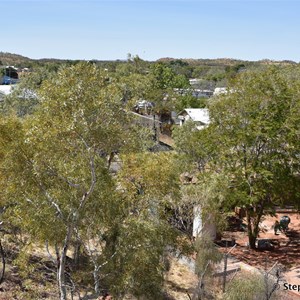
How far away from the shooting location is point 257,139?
1733cm

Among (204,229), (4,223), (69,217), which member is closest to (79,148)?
(69,217)

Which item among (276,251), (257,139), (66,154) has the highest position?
(257,139)

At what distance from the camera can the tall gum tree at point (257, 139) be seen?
17.2 m

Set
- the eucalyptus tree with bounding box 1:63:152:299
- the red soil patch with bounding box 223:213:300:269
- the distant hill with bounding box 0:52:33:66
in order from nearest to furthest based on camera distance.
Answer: the eucalyptus tree with bounding box 1:63:152:299
the red soil patch with bounding box 223:213:300:269
the distant hill with bounding box 0:52:33:66

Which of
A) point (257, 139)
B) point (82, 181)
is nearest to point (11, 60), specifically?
point (257, 139)

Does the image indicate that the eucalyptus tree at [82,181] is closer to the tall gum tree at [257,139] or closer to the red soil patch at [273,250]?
the tall gum tree at [257,139]

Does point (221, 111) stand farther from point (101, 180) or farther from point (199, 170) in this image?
point (101, 180)

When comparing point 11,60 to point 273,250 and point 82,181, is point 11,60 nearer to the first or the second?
point 273,250

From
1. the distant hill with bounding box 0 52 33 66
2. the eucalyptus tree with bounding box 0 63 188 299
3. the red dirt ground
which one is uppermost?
the distant hill with bounding box 0 52 33 66

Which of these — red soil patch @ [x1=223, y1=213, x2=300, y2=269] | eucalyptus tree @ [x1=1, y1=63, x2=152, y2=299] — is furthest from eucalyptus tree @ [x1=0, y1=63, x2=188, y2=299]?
red soil patch @ [x1=223, y1=213, x2=300, y2=269]

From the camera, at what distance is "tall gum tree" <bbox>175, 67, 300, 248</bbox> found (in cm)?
1717

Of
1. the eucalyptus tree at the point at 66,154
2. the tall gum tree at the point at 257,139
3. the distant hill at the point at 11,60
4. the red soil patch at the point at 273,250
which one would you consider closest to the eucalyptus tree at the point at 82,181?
the eucalyptus tree at the point at 66,154

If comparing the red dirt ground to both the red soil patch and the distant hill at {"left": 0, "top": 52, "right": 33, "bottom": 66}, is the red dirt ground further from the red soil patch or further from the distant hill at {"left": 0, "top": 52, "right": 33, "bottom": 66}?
the distant hill at {"left": 0, "top": 52, "right": 33, "bottom": 66}

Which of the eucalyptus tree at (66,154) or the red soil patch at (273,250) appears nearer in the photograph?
the eucalyptus tree at (66,154)
